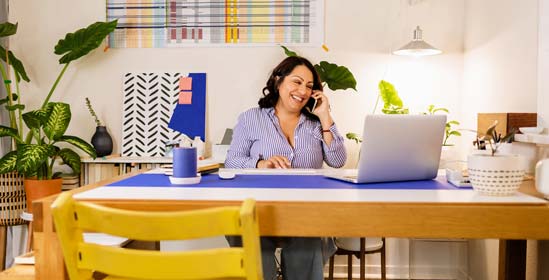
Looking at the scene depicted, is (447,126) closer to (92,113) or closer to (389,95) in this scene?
(389,95)

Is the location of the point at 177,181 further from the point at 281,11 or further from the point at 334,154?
the point at 281,11

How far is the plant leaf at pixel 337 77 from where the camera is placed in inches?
114

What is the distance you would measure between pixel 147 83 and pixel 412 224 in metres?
2.49

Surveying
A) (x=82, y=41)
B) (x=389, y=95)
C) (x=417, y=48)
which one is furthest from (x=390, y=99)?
(x=82, y=41)

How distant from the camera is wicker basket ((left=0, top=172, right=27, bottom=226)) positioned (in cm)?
286

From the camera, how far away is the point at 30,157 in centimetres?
269

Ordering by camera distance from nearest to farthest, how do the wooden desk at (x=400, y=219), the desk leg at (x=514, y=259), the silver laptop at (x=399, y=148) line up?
1. the wooden desk at (x=400, y=219)
2. the silver laptop at (x=399, y=148)
3. the desk leg at (x=514, y=259)

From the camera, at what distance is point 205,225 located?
34.3 inches

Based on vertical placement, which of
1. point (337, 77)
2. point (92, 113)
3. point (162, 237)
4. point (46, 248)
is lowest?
point (46, 248)

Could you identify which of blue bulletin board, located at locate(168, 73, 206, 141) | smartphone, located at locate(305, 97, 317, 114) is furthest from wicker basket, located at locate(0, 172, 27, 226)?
smartphone, located at locate(305, 97, 317, 114)

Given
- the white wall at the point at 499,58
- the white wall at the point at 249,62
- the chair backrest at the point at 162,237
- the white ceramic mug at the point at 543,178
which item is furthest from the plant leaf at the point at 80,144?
the white ceramic mug at the point at 543,178

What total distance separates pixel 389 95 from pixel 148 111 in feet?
5.17

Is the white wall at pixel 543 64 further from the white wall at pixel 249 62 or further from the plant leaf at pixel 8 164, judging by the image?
the plant leaf at pixel 8 164

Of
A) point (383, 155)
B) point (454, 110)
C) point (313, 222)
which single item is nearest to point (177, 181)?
point (313, 222)
